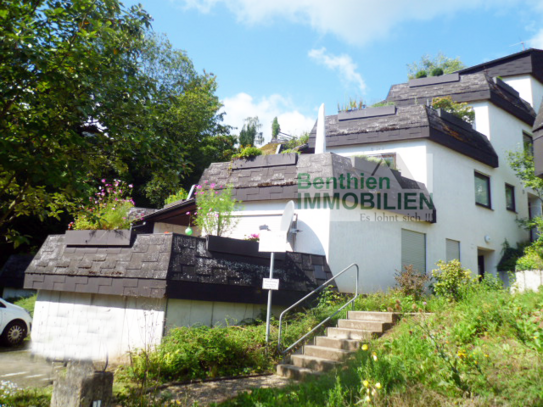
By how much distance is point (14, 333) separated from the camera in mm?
10898

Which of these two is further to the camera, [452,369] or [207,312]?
[207,312]

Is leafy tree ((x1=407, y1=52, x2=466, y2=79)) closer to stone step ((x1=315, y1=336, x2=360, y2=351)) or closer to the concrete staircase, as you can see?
the concrete staircase

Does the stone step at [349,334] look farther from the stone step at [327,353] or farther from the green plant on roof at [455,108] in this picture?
the green plant on roof at [455,108]

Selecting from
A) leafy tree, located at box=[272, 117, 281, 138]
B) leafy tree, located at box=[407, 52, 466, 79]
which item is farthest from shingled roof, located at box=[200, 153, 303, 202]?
leafy tree, located at box=[407, 52, 466, 79]

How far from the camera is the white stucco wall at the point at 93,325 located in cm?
787

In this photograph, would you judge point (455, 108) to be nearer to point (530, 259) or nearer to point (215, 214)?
point (530, 259)

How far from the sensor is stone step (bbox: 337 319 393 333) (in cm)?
849

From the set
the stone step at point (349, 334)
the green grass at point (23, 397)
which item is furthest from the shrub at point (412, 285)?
the green grass at point (23, 397)

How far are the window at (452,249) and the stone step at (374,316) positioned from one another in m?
6.08

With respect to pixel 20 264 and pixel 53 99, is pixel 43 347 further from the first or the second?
pixel 20 264

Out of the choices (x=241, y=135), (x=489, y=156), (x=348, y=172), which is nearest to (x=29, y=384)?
(x=348, y=172)

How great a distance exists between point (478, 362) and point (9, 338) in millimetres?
10540

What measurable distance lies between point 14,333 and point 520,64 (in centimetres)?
2235

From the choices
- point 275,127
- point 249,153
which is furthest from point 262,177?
point 275,127
